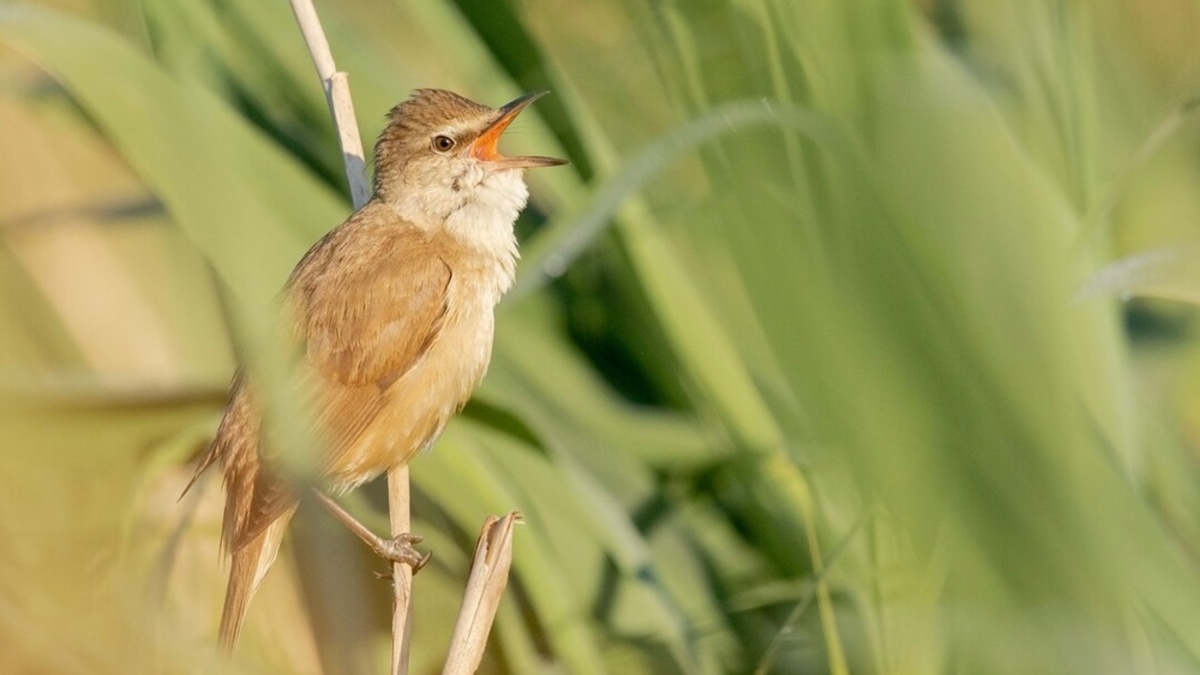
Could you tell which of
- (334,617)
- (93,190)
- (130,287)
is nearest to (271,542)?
→ (334,617)

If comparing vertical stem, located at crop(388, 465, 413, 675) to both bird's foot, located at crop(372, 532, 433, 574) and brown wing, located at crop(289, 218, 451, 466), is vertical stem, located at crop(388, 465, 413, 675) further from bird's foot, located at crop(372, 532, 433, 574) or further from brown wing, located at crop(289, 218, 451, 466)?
brown wing, located at crop(289, 218, 451, 466)

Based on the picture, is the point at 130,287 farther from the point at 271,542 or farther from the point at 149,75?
the point at 149,75

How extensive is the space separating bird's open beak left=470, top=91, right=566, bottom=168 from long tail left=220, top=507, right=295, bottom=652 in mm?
674

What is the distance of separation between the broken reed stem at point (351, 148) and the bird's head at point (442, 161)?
37cm

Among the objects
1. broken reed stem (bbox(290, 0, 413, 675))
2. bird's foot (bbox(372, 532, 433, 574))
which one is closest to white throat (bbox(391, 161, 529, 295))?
broken reed stem (bbox(290, 0, 413, 675))

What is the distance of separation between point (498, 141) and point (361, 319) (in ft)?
1.58

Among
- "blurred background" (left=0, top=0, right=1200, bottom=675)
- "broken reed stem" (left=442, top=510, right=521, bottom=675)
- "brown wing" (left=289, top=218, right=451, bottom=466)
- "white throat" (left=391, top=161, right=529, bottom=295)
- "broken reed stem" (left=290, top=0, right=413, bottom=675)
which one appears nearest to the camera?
"blurred background" (left=0, top=0, right=1200, bottom=675)

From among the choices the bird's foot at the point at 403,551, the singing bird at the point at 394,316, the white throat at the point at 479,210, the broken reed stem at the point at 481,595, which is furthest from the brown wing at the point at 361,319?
the broken reed stem at the point at 481,595

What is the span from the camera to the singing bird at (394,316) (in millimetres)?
2168

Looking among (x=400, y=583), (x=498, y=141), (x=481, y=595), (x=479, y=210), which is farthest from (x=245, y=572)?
(x=498, y=141)

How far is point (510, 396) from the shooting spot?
207 centimetres

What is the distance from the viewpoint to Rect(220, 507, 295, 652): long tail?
6.77 feet

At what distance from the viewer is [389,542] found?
2.10 m

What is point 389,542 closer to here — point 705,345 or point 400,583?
point 400,583
